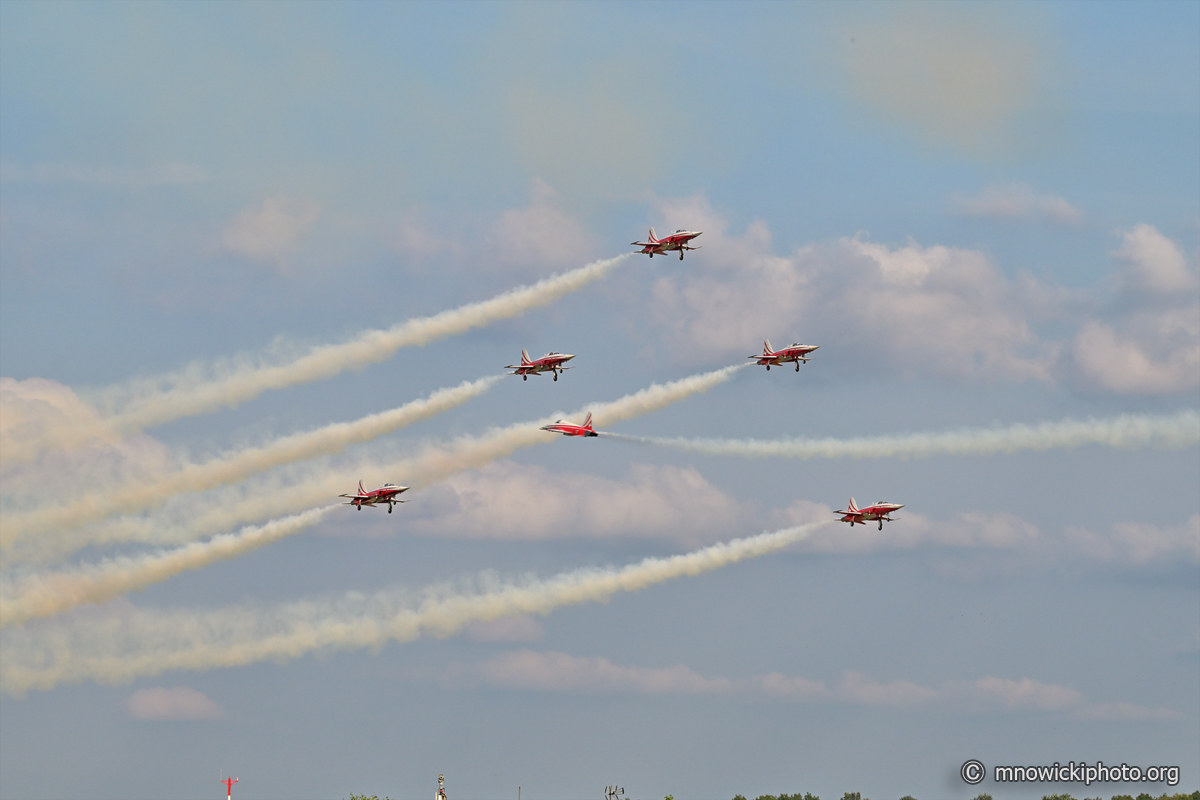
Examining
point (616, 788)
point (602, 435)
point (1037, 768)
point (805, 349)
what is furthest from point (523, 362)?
point (616, 788)

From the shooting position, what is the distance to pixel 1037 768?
10138 cm

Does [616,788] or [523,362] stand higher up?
[523,362]

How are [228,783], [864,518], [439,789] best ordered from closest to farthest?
[864,518], [228,783], [439,789]

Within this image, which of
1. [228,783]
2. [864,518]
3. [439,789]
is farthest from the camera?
[439,789]

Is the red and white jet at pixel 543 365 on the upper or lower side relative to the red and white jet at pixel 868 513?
upper

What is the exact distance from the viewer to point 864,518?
10738cm

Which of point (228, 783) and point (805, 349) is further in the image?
point (228, 783)

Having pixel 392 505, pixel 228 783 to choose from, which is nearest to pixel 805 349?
pixel 392 505

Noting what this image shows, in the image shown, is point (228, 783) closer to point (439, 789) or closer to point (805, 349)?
point (439, 789)

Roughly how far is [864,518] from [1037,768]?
110 feet

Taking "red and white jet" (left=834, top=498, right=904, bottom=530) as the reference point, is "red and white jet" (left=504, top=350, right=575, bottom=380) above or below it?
above

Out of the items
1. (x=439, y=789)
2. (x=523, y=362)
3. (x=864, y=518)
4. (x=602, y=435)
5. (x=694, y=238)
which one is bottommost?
(x=439, y=789)

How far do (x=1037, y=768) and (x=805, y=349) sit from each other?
179 feet

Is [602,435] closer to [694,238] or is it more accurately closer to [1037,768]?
[694,238]
